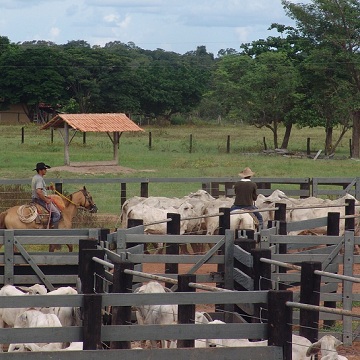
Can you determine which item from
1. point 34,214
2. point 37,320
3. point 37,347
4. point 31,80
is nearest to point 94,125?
point 34,214

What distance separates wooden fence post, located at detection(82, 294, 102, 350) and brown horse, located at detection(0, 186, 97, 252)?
1127 cm

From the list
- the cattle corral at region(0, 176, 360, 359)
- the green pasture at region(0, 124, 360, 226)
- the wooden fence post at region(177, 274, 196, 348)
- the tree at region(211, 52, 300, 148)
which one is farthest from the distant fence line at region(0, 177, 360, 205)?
the tree at region(211, 52, 300, 148)

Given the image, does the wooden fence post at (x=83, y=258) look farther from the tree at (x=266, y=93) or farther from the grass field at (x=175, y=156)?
the tree at (x=266, y=93)

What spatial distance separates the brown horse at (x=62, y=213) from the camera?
19266 millimetres

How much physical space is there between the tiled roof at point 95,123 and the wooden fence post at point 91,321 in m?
33.3

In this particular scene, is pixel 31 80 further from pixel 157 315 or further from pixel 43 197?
pixel 157 315

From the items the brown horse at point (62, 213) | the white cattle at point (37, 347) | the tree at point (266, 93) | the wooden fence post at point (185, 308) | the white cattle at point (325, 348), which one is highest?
the tree at point (266, 93)

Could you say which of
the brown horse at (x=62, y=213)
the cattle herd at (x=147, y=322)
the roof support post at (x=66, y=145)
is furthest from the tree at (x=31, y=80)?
the cattle herd at (x=147, y=322)

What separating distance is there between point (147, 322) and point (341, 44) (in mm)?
44377

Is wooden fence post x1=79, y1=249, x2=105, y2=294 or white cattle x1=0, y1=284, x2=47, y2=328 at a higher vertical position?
wooden fence post x1=79, y1=249, x2=105, y2=294

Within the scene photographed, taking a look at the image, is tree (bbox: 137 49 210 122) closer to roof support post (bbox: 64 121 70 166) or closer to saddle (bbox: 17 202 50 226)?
roof support post (bbox: 64 121 70 166)

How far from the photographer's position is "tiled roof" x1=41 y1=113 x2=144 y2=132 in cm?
4119

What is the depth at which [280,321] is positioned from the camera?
25.6 feet

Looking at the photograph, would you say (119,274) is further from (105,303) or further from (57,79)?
(57,79)
